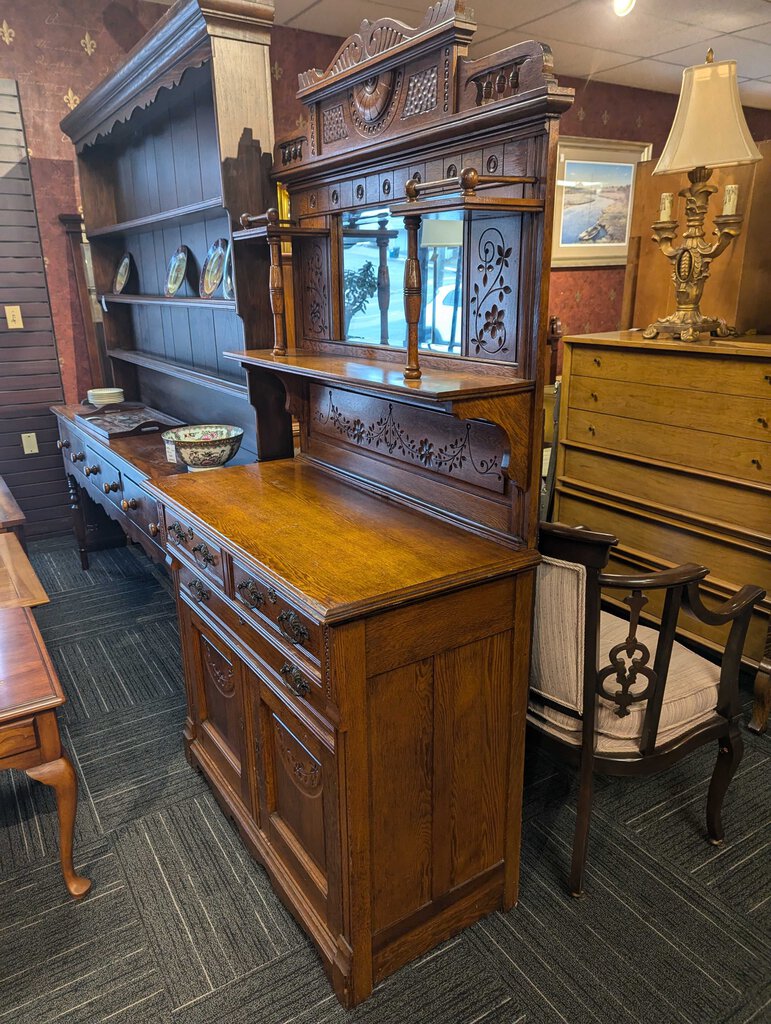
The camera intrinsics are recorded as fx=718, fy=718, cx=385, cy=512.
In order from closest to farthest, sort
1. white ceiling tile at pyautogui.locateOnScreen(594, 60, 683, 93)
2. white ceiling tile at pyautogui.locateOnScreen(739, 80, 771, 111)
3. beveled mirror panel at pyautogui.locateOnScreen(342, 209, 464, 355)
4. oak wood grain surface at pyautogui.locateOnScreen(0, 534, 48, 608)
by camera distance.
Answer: beveled mirror panel at pyautogui.locateOnScreen(342, 209, 464, 355) → oak wood grain surface at pyautogui.locateOnScreen(0, 534, 48, 608) → white ceiling tile at pyautogui.locateOnScreen(594, 60, 683, 93) → white ceiling tile at pyautogui.locateOnScreen(739, 80, 771, 111)

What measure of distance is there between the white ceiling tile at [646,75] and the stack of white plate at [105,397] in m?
3.95

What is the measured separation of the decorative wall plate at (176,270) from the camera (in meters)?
2.87

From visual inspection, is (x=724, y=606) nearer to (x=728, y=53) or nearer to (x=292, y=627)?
(x=292, y=627)

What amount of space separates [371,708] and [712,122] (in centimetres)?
204

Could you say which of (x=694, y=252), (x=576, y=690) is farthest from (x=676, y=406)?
(x=576, y=690)

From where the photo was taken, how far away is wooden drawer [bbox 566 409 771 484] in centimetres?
226

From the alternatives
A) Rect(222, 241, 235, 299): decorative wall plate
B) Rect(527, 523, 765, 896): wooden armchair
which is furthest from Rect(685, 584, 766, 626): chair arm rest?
Rect(222, 241, 235, 299): decorative wall plate

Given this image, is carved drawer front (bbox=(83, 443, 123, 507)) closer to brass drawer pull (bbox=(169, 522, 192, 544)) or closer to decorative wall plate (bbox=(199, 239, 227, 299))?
decorative wall plate (bbox=(199, 239, 227, 299))

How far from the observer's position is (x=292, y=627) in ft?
4.38

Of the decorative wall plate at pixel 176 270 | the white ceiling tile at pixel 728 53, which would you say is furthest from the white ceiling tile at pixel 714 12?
the decorative wall plate at pixel 176 270

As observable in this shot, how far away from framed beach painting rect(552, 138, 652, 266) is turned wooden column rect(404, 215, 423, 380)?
13.6ft

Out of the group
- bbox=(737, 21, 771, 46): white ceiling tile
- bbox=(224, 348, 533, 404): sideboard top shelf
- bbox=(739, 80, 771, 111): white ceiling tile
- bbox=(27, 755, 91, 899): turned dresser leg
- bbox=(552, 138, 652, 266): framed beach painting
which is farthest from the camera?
bbox=(739, 80, 771, 111): white ceiling tile

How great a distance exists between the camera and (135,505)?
2.57 m

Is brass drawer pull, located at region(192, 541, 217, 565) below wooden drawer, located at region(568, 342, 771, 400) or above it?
below
